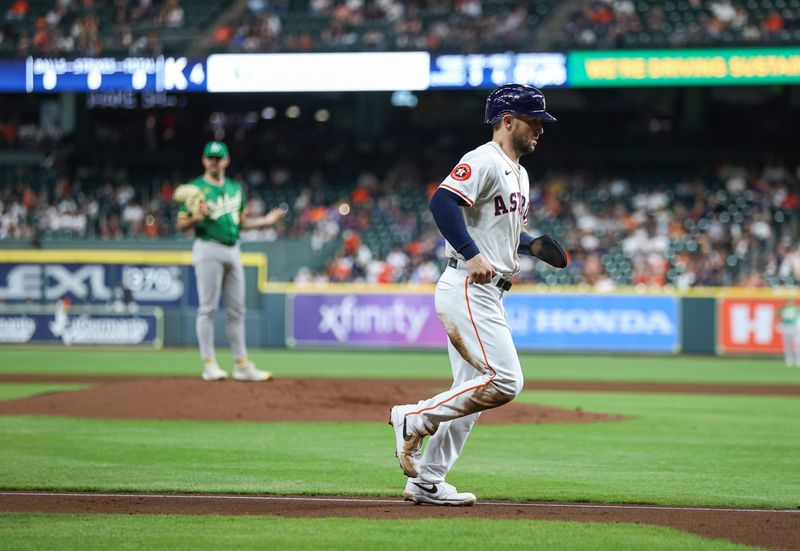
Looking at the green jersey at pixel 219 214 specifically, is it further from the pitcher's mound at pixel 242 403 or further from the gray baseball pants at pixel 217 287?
the pitcher's mound at pixel 242 403

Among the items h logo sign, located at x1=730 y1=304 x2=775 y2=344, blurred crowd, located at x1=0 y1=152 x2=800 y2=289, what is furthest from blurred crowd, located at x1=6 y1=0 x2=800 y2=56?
h logo sign, located at x1=730 y1=304 x2=775 y2=344

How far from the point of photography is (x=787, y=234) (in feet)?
85.8

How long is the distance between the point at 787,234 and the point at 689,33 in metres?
5.07

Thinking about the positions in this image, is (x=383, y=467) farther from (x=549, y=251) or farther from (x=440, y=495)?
(x=549, y=251)

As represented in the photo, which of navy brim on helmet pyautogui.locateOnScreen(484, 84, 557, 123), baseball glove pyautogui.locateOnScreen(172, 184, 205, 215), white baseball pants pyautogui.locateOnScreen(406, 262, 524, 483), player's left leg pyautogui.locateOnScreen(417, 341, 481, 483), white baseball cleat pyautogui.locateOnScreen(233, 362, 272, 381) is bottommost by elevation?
white baseball cleat pyautogui.locateOnScreen(233, 362, 272, 381)

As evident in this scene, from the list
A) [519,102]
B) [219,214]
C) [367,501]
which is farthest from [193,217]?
[519,102]

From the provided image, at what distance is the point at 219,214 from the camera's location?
11.2 meters

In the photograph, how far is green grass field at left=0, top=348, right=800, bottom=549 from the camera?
17.5 ft

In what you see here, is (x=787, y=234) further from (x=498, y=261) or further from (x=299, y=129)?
(x=498, y=261)

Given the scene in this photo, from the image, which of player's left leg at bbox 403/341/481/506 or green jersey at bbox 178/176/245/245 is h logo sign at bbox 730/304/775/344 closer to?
green jersey at bbox 178/176/245/245

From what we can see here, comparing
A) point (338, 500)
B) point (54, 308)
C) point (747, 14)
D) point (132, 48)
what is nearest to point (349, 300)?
point (54, 308)

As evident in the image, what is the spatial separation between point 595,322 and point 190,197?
14.0 metres

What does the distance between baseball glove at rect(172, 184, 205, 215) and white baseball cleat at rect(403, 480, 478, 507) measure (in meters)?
5.37

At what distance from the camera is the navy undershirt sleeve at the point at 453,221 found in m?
5.77
